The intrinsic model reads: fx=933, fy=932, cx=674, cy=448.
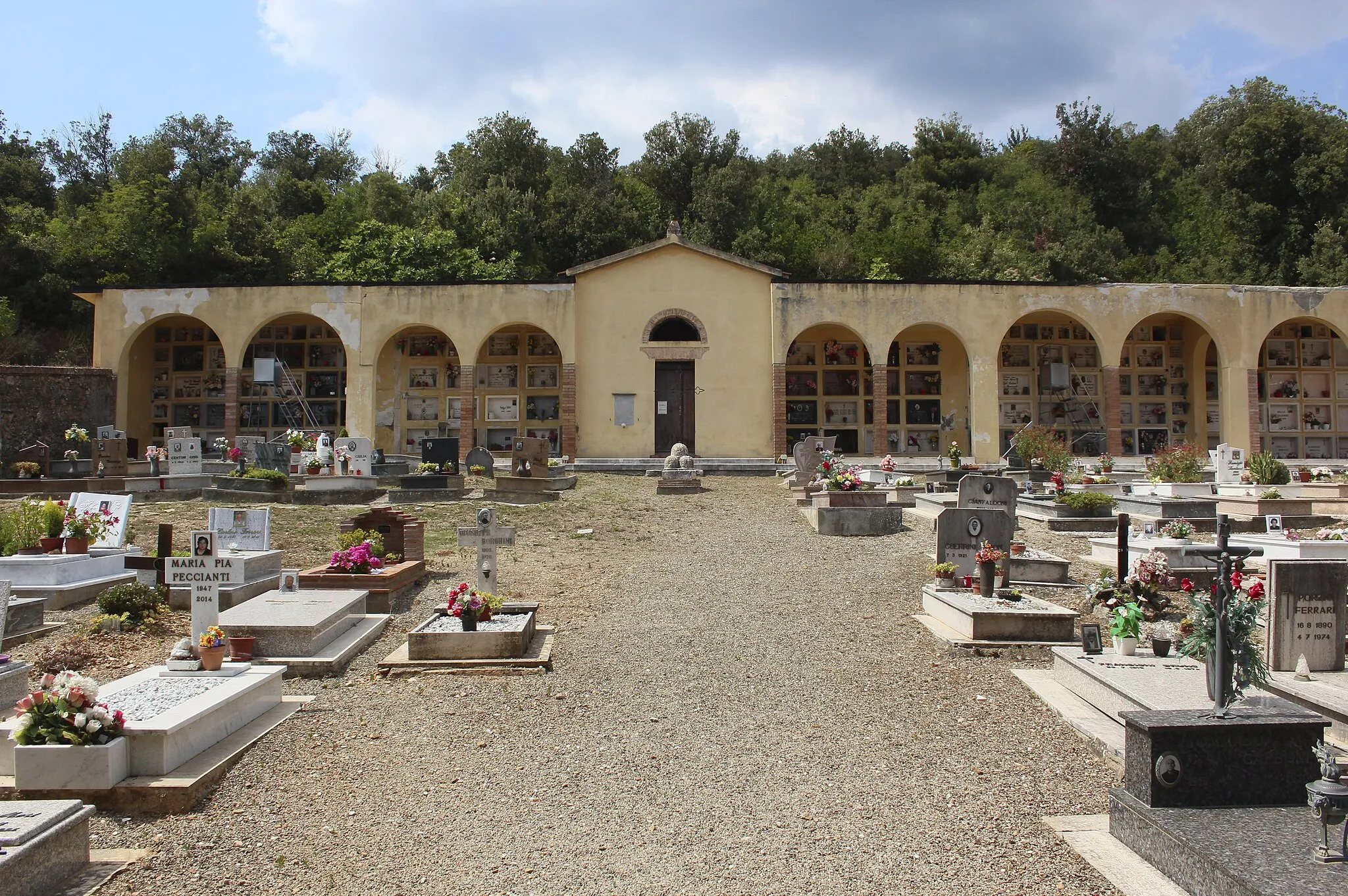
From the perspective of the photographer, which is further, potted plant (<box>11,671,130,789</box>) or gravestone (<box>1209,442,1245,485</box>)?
gravestone (<box>1209,442,1245,485</box>)

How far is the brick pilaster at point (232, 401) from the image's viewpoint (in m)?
23.4

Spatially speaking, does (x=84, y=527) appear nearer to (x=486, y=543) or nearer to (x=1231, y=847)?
(x=486, y=543)

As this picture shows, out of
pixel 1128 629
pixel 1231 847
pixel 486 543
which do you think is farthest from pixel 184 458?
pixel 1231 847

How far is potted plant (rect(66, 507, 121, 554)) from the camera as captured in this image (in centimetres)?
860

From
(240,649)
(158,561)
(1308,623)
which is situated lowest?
(240,649)

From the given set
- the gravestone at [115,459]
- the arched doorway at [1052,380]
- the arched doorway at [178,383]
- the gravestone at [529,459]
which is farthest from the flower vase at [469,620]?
the arched doorway at [178,383]

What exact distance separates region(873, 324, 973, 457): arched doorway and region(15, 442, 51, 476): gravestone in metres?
19.2

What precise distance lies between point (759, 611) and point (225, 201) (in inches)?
1335

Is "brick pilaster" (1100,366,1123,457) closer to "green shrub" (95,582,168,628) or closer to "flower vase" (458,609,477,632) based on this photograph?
"flower vase" (458,609,477,632)

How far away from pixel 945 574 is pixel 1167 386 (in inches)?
798

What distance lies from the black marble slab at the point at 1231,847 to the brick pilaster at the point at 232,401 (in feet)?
76.7

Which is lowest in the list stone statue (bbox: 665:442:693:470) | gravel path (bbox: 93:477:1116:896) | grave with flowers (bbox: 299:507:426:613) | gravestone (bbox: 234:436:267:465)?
gravel path (bbox: 93:477:1116:896)

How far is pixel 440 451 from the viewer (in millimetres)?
17828

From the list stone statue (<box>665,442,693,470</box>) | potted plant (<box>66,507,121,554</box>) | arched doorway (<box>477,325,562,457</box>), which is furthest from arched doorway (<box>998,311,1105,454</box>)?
potted plant (<box>66,507,121,554</box>)
